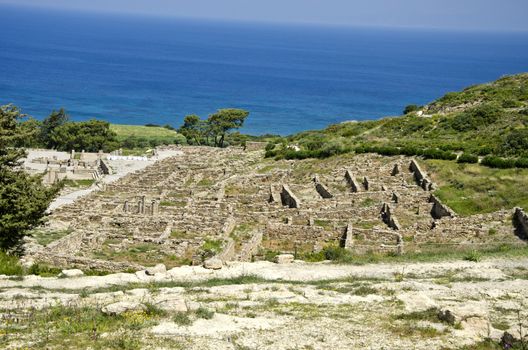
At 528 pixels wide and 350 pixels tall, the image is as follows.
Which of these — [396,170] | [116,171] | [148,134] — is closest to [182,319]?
[396,170]

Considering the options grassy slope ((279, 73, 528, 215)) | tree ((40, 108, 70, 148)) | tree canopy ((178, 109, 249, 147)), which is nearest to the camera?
grassy slope ((279, 73, 528, 215))

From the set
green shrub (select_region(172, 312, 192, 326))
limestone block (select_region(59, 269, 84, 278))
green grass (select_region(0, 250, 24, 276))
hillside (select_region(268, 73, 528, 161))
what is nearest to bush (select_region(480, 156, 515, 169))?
hillside (select_region(268, 73, 528, 161))

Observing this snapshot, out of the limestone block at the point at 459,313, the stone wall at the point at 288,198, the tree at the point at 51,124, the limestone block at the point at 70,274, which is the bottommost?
the limestone block at the point at 459,313

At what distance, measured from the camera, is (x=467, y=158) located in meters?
42.1

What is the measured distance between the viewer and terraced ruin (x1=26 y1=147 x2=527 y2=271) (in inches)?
1117

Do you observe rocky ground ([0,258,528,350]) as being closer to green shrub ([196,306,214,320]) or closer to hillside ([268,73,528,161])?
green shrub ([196,306,214,320])

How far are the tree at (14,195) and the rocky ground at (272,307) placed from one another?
14.3ft

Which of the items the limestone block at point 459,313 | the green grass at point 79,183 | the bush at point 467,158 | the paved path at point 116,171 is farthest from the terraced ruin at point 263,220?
the limestone block at point 459,313

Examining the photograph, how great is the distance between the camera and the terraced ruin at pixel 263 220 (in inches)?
1117

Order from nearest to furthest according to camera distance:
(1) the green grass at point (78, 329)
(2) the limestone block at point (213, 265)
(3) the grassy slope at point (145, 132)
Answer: (1) the green grass at point (78, 329)
(2) the limestone block at point (213, 265)
(3) the grassy slope at point (145, 132)

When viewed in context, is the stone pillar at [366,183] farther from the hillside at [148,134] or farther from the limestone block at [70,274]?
the hillside at [148,134]

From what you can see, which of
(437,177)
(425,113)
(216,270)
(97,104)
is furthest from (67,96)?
(216,270)

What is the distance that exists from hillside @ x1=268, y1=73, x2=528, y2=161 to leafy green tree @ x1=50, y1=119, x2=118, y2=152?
21.5 meters

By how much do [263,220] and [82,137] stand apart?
139 feet
